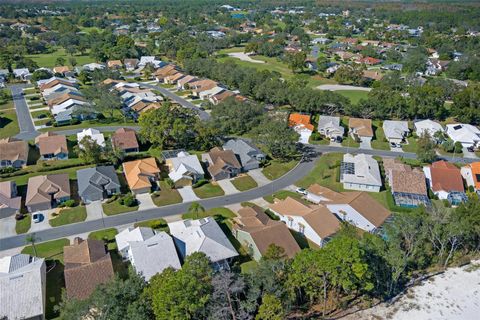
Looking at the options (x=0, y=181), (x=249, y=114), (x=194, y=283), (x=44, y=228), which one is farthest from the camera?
(x=249, y=114)

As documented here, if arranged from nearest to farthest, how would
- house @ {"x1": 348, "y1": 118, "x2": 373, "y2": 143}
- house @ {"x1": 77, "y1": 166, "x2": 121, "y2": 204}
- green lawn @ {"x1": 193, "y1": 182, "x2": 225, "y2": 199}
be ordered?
house @ {"x1": 77, "y1": 166, "x2": 121, "y2": 204}, green lawn @ {"x1": 193, "y1": 182, "x2": 225, "y2": 199}, house @ {"x1": 348, "y1": 118, "x2": 373, "y2": 143}

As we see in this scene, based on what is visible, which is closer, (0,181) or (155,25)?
(0,181)

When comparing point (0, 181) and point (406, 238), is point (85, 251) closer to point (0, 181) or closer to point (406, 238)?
point (0, 181)

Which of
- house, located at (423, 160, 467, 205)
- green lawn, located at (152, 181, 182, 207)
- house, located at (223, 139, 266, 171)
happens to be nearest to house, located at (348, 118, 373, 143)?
house, located at (423, 160, 467, 205)

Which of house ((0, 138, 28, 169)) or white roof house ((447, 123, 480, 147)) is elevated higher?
house ((0, 138, 28, 169))

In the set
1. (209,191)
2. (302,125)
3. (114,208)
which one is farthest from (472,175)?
(114,208)

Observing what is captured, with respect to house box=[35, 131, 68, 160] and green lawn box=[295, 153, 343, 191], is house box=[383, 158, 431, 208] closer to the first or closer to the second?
green lawn box=[295, 153, 343, 191]

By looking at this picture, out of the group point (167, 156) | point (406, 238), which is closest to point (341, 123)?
point (167, 156)
